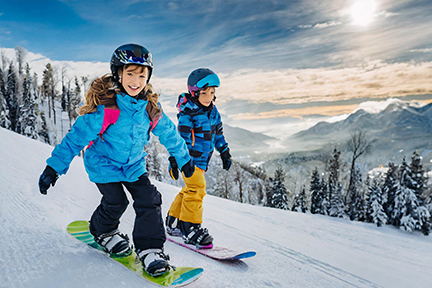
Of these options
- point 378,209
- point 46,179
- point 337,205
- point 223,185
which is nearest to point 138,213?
point 46,179

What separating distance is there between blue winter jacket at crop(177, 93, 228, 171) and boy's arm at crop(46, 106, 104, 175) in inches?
59.6

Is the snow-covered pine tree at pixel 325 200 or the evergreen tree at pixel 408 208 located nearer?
the evergreen tree at pixel 408 208

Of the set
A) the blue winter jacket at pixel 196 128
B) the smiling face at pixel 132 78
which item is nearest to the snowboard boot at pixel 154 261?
the smiling face at pixel 132 78

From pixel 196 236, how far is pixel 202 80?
2.12 m

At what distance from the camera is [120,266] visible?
2182 millimetres

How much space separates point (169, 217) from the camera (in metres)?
Result: 3.98

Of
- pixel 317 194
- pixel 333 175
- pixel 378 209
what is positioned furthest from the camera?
pixel 333 175

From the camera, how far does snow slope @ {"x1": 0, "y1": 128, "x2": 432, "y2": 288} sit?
1935mm

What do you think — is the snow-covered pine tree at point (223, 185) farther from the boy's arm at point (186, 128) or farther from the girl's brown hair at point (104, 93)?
the girl's brown hair at point (104, 93)

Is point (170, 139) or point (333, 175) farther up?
point (170, 139)

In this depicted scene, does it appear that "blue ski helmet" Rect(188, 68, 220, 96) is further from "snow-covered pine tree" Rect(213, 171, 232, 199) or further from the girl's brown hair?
"snow-covered pine tree" Rect(213, 171, 232, 199)

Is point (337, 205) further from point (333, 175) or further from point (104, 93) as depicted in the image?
point (104, 93)

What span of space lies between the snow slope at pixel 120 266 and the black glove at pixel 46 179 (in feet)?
1.72

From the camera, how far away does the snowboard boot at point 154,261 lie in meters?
2.12
